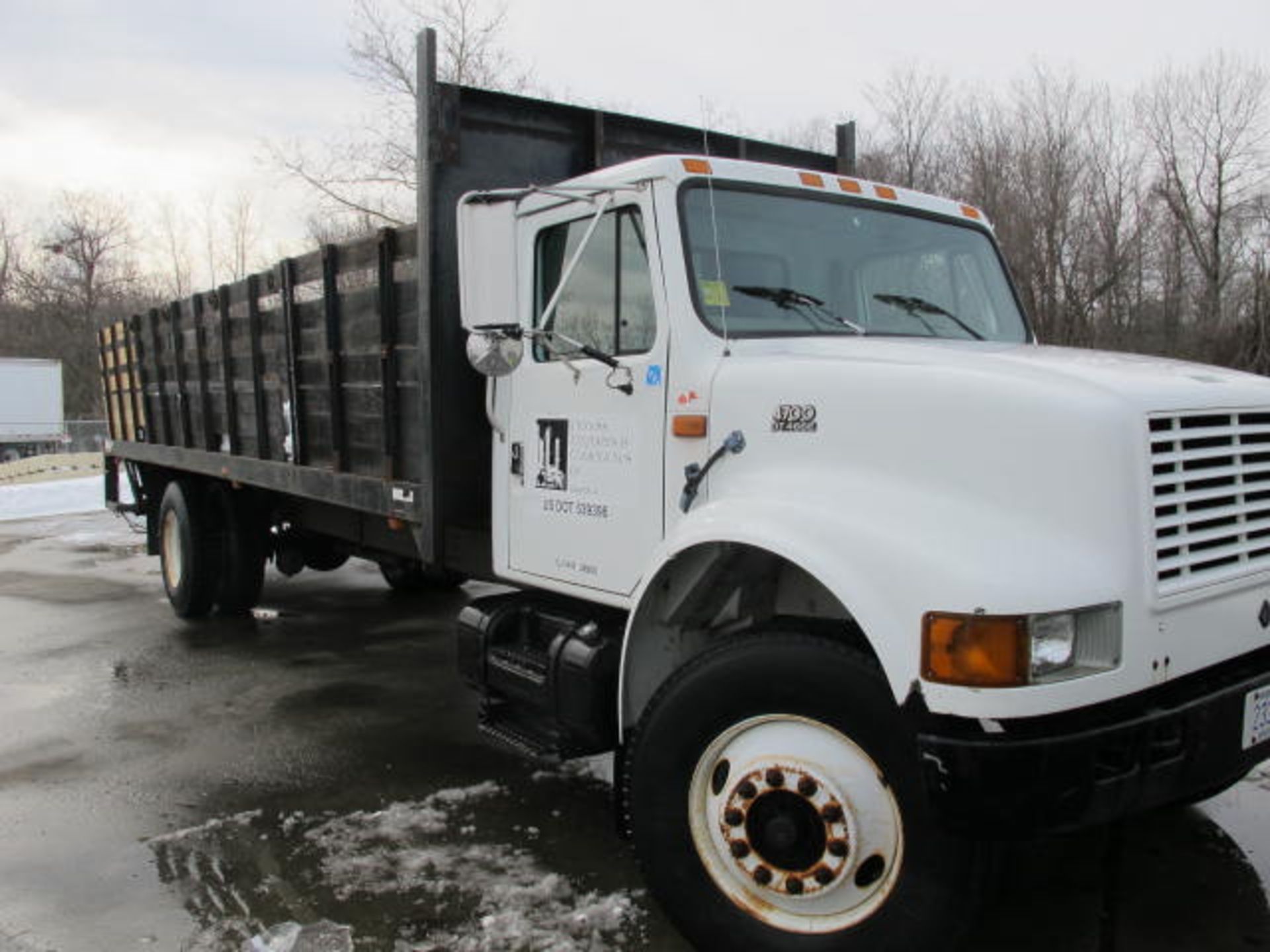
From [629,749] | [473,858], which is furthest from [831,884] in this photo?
[473,858]

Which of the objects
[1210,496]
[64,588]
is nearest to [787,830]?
[1210,496]

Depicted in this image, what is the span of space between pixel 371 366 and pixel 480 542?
45.1 inches

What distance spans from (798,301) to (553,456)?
1.07 metres

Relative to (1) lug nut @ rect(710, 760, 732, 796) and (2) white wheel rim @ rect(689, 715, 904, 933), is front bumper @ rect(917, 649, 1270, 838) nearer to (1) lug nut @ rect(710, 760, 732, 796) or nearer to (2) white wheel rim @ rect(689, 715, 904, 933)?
(2) white wheel rim @ rect(689, 715, 904, 933)

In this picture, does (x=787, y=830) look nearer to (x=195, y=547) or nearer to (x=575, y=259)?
(x=575, y=259)

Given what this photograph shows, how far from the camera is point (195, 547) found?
25.7 ft

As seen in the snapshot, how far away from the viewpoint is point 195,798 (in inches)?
180

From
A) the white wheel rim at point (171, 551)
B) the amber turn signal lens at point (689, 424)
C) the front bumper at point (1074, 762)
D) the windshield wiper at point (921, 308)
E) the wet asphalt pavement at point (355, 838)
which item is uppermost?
the windshield wiper at point (921, 308)

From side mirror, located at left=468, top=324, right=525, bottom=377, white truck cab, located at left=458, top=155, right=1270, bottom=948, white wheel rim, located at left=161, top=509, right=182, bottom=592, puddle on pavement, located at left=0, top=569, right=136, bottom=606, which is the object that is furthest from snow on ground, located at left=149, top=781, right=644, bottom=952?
puddle on pavement, located at left=0, top=569, right=136, bottom=606

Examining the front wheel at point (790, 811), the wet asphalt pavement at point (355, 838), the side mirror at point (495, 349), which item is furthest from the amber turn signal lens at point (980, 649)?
the side mirror at point (495, 349)

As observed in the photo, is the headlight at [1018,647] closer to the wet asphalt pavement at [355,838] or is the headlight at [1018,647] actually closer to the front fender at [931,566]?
the front fender at [931,566]

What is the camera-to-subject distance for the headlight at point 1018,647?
Answer: 239 cm

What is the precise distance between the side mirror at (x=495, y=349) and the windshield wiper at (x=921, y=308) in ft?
4.24

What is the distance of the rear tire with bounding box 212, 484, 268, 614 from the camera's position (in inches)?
307
